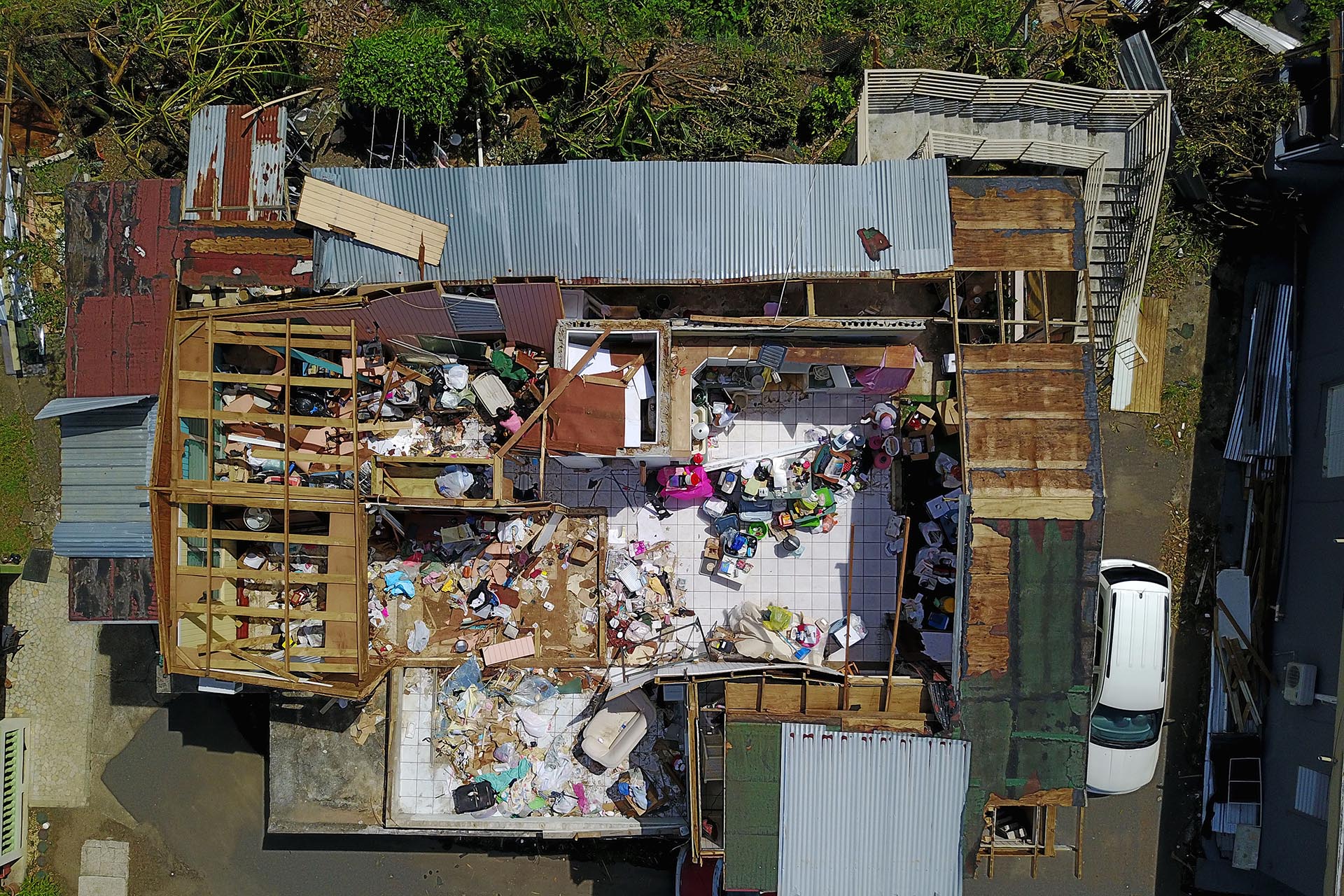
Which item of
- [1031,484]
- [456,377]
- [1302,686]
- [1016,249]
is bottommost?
[1302,686]

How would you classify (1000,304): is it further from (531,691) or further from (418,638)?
(418,638)

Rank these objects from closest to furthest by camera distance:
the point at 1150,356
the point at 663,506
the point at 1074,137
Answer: the point at 663,506, the point at 1074,137, the point at 1150,356

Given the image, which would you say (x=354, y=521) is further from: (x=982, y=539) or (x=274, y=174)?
(x=982, y=539)

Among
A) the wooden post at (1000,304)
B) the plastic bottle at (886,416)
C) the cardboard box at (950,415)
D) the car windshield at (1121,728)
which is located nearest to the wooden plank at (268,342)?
the plastic bottle at (886,416)

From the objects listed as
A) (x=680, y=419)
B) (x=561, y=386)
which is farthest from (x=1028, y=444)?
(x=561, y=386)

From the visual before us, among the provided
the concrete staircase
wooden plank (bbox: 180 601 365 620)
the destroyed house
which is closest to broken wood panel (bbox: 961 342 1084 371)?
the destroyed house

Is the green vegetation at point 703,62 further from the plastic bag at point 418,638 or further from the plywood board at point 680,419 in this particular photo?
the plastic bag at point 418,638
